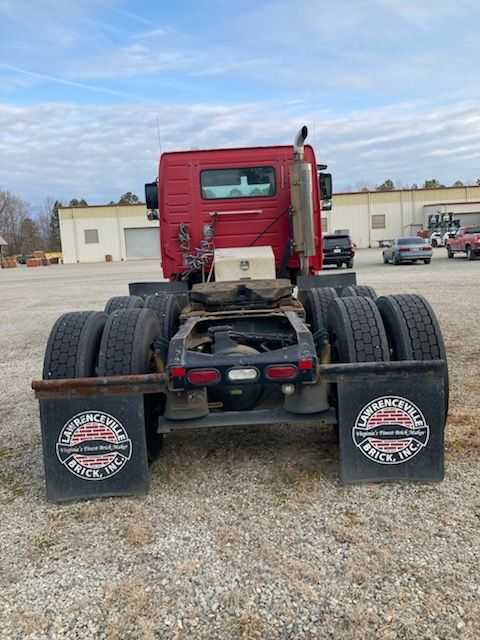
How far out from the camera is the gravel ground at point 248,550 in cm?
254

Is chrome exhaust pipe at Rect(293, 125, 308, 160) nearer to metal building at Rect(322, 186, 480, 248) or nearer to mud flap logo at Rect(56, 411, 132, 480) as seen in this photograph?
mud flap logo at Rect(56, 411, 132, 480)

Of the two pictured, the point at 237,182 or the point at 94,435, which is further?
the point at 237,182

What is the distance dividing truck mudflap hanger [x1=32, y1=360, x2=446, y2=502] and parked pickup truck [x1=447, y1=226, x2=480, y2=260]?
2563 centimetres

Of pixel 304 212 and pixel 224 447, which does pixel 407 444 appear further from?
pixel 304 212

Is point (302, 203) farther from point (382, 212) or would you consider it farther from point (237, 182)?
point (382, 212)

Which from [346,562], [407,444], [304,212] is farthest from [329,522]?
[304,212]

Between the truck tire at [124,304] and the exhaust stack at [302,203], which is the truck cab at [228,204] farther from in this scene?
the truck tire at [124,304]

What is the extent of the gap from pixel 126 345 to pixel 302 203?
9.70 ft

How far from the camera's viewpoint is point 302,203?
20.8ft

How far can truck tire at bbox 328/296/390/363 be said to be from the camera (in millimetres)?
4000

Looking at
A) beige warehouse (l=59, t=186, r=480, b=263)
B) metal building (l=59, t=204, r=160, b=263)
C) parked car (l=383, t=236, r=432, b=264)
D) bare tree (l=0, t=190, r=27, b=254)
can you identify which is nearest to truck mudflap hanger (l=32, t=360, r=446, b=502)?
parked car (l=383, t=236, r=432, b=264)

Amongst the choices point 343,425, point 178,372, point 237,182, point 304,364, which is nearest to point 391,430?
point 343,425

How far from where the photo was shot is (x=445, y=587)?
269 centimetres

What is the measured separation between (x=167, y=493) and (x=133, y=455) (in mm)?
336
